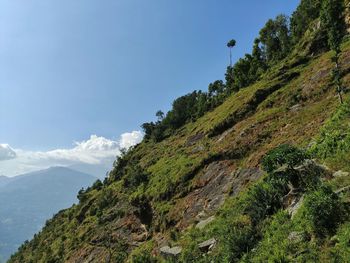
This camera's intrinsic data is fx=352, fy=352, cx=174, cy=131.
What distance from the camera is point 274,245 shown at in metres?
18.6

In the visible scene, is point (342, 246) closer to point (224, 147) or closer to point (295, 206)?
point (295, 206)

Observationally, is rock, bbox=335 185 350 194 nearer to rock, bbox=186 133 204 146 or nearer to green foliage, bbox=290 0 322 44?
rock, bbox=186 133 204 146

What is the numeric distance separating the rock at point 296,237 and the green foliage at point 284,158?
560 cm

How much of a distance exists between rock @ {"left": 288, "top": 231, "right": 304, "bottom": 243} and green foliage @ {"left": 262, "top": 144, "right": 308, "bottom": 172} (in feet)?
18.4

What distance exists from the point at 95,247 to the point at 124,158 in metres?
43.0

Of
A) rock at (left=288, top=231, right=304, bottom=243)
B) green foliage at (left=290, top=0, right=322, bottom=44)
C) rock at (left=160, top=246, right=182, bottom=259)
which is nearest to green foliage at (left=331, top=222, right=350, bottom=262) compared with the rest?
rock at (left=288, top=231, right=304, bottom=243)

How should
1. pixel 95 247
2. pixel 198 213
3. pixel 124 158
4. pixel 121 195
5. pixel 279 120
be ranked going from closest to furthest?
1. pixel 198 213
2. pixel 279 120
3. pixel 95 247
4. pixel 121 195
5. pixel 124 158

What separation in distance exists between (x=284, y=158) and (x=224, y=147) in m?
28.7

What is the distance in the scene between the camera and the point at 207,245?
28.3 m

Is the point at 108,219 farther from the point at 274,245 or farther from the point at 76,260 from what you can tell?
the point at 274,245

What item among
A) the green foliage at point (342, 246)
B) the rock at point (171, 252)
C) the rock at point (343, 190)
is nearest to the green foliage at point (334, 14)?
the rock at point (171, 252)

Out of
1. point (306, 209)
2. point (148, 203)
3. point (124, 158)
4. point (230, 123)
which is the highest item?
point (124, 158)

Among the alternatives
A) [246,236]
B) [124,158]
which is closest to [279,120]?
[246,236]

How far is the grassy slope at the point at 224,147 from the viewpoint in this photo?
45406mm
